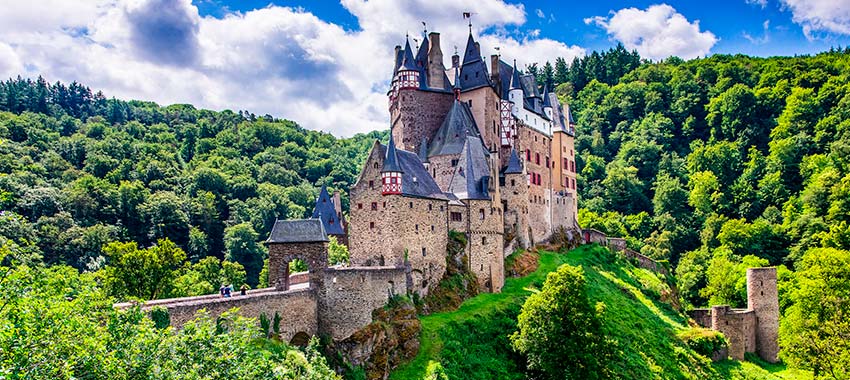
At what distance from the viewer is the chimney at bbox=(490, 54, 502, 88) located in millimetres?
64812

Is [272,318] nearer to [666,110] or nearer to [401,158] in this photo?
[401,158]

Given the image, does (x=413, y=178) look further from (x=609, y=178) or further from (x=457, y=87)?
(x=609, y=178)

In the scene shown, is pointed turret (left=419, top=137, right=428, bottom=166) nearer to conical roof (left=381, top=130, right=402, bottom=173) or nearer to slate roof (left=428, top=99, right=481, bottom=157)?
slate roof (left=428, top=99, right=481, bottom=157)

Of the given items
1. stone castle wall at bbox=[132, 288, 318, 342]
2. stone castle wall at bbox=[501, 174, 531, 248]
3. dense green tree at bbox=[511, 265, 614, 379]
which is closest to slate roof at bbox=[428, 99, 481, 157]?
stone castle wall at bbox=[501, 174, 531, 248]

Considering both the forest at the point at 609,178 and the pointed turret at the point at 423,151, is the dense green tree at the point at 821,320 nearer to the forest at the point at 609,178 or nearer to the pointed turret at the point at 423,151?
the forest at the point at 609,178

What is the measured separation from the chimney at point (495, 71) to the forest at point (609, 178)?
86.8ft

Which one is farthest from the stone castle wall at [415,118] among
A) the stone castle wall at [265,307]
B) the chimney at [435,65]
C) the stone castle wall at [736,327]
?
the stone castle wall at [736,327]

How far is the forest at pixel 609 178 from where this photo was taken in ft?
219

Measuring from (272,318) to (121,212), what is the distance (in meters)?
65.7

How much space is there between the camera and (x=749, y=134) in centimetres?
10838

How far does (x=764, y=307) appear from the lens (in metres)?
60.4

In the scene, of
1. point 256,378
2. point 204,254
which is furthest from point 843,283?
point 204,254

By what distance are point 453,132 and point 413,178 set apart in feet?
36.8

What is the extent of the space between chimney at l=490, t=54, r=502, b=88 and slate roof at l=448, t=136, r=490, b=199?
13.2m
